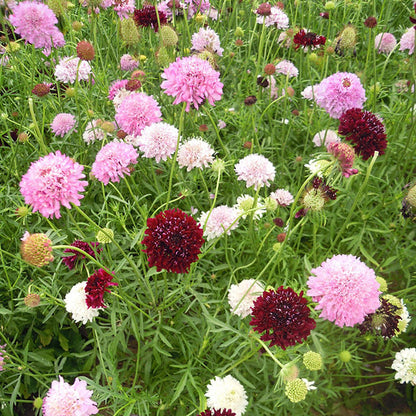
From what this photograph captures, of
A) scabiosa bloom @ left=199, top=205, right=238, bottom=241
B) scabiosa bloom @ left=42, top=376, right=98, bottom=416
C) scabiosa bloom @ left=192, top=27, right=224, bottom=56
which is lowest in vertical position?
scabiosa bloom @ left=42, top=376, right=98, bottom=416

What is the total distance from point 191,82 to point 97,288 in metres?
0.95

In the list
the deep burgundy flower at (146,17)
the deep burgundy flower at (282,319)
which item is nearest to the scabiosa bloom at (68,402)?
the deep burgundy flower at (282,319)

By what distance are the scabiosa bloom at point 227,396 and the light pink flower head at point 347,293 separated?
52 cm

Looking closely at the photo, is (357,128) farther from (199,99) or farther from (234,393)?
(234,393)

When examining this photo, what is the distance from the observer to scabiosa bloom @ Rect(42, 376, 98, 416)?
155 cm

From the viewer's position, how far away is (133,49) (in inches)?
120

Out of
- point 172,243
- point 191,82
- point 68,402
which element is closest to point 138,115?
point 191,82

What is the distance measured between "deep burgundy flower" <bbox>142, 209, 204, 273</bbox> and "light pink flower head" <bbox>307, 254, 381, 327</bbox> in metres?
0.52

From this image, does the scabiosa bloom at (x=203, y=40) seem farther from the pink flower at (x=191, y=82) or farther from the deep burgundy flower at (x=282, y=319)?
the deep burgundy flower at (x=282, y=319)

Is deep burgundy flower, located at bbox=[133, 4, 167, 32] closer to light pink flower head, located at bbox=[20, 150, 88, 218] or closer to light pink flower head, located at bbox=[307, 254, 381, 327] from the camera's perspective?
light pink flower head, located at bbox=[20, 150, 88, 218]

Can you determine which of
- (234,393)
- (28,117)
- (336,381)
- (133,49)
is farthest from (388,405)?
(28,117)

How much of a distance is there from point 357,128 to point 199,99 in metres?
0.79

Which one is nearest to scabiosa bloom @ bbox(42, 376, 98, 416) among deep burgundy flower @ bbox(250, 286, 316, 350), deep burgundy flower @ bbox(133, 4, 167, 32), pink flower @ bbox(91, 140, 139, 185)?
deep burgundy flower @ bbox(250, 286, 316, 350)

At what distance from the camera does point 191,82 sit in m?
1.68
